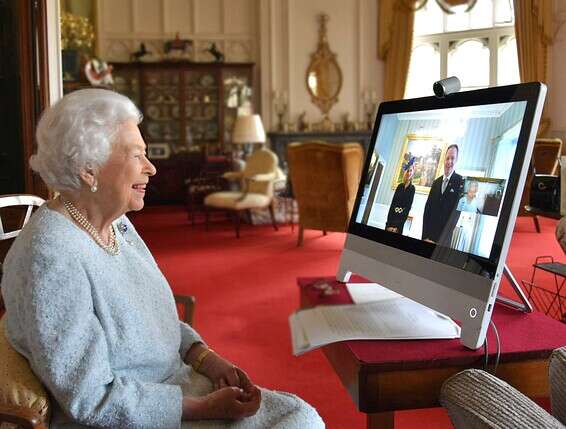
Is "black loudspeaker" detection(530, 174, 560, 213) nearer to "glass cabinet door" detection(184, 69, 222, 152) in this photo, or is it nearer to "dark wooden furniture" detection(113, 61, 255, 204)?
"dark wooden furniture" detection(113, 61, 255, 204)

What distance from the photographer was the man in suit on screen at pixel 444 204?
3.95ft

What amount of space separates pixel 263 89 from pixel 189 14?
165 centimetres

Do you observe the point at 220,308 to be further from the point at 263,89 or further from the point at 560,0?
the point at 560,0

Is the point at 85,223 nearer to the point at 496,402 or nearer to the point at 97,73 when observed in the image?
the point at 496,402

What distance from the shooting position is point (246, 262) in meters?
5.39

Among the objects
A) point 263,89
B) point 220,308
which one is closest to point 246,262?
point 220,308

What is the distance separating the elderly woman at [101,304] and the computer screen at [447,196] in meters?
0.39

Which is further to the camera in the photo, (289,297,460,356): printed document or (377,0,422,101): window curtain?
(377,0,422,101): window curtain

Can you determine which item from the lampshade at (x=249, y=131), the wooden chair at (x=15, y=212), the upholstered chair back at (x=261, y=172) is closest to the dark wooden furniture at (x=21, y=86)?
the wooden chair at (x=15, y=212)

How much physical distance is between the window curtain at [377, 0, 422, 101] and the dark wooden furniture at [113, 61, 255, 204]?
2.15 meters

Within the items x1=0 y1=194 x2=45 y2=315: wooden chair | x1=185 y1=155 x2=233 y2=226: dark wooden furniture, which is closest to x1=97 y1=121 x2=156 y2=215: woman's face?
x1=0 y1=194 x2=45 y2=315: wooden chair

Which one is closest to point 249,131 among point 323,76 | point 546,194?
point 323,76

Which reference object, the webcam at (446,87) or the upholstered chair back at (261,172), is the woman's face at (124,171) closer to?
the webcam at (446,87)

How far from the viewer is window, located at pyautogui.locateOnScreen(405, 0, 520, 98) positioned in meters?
8.89
